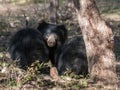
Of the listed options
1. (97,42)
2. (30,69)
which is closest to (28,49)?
(30,69)

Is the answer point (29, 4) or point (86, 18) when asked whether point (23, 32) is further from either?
point (29, 4)

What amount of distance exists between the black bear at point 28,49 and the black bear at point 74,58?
321 millimetres

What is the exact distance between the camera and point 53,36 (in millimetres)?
8344

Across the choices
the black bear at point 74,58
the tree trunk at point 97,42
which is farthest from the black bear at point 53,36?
the tree trunk at point 97,42

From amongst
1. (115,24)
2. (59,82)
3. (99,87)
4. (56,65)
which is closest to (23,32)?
(56,65)

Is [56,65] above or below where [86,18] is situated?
below

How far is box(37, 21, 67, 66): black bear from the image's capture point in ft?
27.0

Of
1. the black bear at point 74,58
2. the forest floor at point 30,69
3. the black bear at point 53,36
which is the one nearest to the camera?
the forest floor at point 30,69

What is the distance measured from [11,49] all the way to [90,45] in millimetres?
1957

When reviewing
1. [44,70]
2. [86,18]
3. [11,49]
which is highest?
[86,18]

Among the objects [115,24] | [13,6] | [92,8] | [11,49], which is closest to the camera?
[92,8]

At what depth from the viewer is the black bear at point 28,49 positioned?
25.3 feet

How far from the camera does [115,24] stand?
13.8 metres

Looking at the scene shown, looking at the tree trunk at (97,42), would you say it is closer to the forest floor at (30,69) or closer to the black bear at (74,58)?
the forest floor at (30,69)
